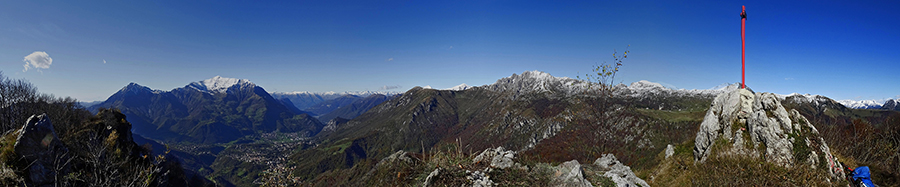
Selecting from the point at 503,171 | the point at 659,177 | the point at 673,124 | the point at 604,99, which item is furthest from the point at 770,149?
the point at 673,124

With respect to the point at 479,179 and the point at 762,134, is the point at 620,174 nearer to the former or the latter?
the point at 762,134

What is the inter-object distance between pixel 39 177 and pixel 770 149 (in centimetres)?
3351

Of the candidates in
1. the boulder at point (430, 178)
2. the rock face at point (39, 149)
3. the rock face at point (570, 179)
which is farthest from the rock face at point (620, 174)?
the rock face at point (39, 149)

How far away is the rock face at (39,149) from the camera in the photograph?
1452 cm

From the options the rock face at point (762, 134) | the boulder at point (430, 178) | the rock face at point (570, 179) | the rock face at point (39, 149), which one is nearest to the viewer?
the rock face at point (570, 179)

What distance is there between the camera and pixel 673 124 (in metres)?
153

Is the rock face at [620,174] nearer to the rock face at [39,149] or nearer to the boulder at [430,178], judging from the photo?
the boulder at [430,178]

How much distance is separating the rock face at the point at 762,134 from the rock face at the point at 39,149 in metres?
31.2

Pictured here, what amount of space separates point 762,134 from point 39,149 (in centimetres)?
3526

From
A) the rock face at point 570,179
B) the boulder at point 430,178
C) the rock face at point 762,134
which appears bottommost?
Answer: the boulder at point 430,178

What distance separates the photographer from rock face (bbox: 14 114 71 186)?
14517 mm

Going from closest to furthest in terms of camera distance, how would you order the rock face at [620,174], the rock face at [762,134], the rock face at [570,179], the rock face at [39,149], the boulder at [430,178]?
the rock face at [570,179] < the boulder at [430,178] < the rock face at [620,174] < the rock face at [762,134] < the rock face at [39,149]

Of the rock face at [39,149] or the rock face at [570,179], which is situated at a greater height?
the rock face at [570,179]

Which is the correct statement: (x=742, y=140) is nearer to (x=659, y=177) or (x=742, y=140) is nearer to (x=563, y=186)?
(x=659, y=177)
